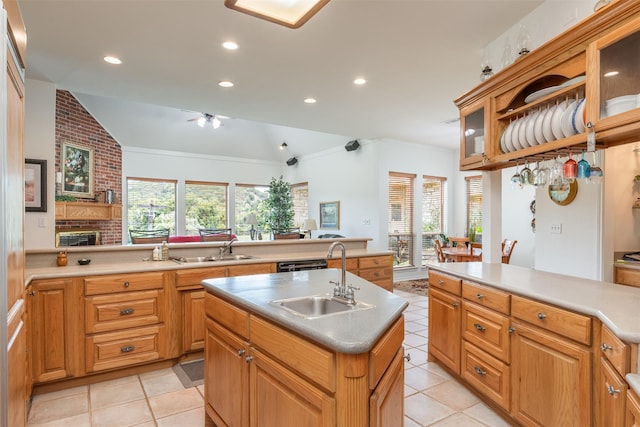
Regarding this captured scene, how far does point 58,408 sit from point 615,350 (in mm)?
3305

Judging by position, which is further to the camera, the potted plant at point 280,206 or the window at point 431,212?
the potted plant at point 280,206

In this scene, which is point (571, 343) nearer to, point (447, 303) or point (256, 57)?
point (447, 303)

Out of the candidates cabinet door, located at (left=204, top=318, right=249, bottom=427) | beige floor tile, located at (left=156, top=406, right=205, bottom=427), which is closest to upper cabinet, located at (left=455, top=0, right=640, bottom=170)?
cabinet door, located at (left=204, top=318, right=249, bottom=427)

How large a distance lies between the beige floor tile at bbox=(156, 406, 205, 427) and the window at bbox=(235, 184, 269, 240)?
678 centimetres

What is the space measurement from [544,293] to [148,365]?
306cm

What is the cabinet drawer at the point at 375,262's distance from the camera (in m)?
4.26

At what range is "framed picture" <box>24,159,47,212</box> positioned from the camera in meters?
3.72

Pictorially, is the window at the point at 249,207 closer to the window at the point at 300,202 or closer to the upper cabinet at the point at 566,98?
the window at the point at 300,202

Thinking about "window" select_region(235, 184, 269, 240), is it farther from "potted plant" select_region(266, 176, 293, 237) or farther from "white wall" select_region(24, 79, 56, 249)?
"white wall" select_region(24, 79, 56, 249)

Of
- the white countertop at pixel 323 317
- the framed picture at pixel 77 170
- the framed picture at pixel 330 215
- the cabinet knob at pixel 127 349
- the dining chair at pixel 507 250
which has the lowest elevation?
the cabinet knob at pixel 127 349

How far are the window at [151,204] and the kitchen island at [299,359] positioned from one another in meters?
6.57

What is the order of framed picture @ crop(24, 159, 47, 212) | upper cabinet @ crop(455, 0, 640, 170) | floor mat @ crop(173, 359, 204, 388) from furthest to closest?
framed picture @ crop(24, 159, 47, 212), floor mat @ crop(173, 359, 204, 388), upper cabinet @ crop(455, 0, 640, 170)

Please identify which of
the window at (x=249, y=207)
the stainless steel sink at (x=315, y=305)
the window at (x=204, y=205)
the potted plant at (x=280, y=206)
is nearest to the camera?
the stainless steel sink at (x=315, y=305)

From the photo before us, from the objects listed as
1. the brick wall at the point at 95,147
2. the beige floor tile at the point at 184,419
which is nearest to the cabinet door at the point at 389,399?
the beige floor tile at the point at 184,419
